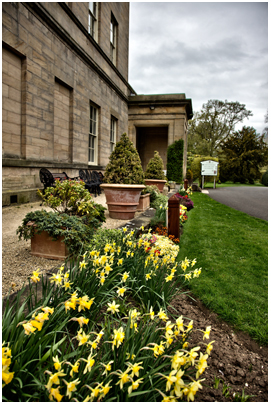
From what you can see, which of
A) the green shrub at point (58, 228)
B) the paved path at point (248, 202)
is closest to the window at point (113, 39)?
the paved path at point (248, 202)

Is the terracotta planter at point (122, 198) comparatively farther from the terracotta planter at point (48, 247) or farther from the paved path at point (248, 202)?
the paved path at point (248, 202)

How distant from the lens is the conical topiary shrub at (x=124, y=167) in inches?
215

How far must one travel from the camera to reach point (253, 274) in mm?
3410

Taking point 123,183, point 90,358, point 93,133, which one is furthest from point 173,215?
point 93,133

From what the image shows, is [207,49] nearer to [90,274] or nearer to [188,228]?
[90,274]

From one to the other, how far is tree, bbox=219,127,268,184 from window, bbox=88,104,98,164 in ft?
71.4

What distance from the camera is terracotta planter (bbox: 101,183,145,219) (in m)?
5.12

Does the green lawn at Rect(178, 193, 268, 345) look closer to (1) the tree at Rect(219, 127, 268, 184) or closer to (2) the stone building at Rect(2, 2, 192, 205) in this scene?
(2) the stone building at Rect(2, 2, 192, 205)

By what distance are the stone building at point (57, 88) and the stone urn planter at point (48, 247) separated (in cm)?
358

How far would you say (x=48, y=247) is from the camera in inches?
115

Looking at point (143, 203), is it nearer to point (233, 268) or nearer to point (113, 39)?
point (233, 268)

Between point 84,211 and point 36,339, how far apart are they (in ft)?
7.68

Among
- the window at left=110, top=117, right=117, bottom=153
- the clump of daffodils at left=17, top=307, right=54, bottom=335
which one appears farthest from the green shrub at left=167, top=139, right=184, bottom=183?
the clump of daffodils at left=17, top=307, right=54, bottom=335

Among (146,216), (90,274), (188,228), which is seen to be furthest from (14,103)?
(90,274)
